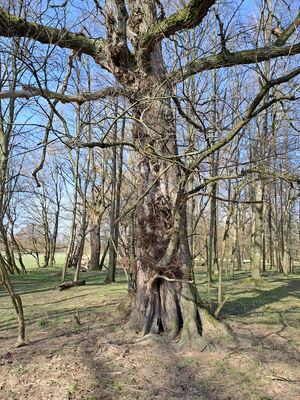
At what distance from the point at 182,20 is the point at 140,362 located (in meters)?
4.31

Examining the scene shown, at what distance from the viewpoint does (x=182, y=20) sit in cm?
380

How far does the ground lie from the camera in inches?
107

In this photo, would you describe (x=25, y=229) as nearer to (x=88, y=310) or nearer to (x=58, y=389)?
(x=88, y=310)

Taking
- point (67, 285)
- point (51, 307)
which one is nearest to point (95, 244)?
point (67, 285)

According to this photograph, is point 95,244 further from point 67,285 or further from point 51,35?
point 51,35

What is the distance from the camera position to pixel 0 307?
6359mm

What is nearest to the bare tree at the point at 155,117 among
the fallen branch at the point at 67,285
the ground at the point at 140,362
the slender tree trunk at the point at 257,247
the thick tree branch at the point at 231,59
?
the thick tree branch at the point at 231,59

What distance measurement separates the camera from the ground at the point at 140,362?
2729 mm

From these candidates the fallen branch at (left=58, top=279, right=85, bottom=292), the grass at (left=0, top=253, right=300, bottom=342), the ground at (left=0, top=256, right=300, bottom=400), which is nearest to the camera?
the ground at (left=0, top=256, right=300, bottom=400)

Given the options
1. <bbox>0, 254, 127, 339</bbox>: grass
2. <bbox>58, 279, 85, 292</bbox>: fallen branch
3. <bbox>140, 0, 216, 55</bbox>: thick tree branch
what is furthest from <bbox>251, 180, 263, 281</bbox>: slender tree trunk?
<bbox>140, 0, 216, 55</bbox>: thick tree branch

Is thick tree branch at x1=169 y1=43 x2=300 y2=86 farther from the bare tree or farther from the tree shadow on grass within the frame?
the tree shadow on grass

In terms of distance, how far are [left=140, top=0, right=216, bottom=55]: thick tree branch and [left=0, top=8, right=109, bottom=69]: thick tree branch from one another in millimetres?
903

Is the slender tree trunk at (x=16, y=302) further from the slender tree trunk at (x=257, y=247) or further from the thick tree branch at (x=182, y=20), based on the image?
the slender tree trunk at (x=257, y=247)

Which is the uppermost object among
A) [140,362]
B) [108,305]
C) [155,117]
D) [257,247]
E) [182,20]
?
[182,20]
